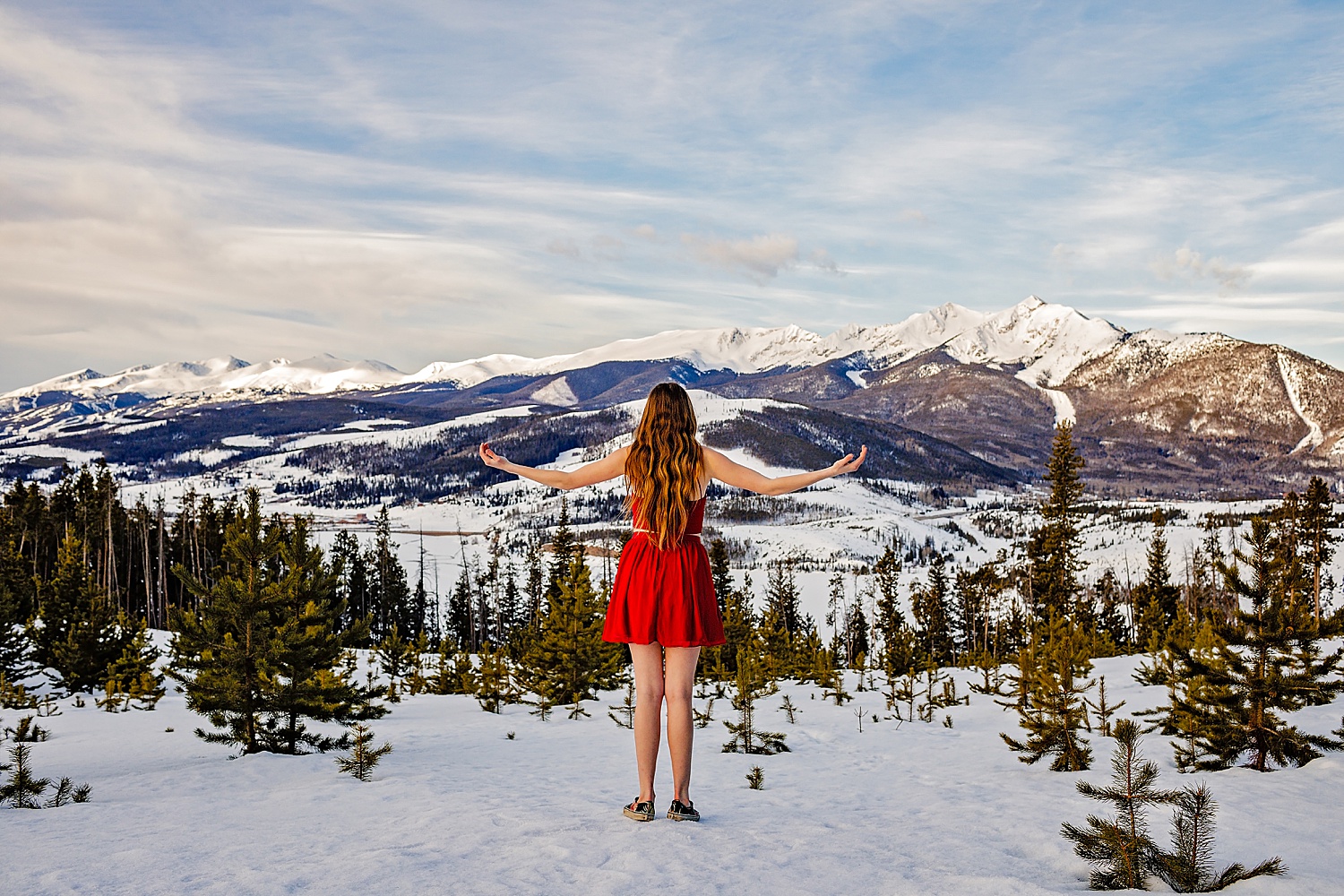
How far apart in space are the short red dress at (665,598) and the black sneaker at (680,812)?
105cm

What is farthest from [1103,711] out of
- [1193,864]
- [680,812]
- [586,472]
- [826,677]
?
[826,677]

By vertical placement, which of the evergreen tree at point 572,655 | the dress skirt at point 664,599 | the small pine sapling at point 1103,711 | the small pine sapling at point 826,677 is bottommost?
the small pine sapling at point 826,677

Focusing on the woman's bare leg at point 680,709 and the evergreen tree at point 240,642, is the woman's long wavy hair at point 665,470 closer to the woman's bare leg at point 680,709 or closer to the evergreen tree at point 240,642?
the woman's bare leg at point 680,709

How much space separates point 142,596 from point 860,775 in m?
68.4

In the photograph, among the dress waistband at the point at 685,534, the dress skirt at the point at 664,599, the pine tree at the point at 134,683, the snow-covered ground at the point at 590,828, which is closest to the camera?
the snow-covered ground at the point at 590,828

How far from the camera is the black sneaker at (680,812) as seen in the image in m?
5.41

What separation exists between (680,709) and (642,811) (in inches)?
28.8

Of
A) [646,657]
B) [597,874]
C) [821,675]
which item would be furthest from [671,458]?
[821,675]

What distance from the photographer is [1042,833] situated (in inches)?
219

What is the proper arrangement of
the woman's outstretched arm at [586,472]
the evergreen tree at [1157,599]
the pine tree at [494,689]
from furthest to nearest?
the evergreen tree at [1157,599], the pine tree at [494,689], the woman's outstretched arm at [586,472]

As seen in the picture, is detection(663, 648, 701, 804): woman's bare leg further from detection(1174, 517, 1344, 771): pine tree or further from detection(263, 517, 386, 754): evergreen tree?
detection(263, 517, 386, 754): evergreen tree

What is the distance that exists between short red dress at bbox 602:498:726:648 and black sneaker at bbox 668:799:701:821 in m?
1.05

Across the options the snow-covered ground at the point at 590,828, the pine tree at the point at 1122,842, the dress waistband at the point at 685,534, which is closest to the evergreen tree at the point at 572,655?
the snow-covered ground at the point at 590,828

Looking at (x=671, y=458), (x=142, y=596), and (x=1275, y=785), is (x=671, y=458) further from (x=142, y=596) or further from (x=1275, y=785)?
(x=142, y=596)
